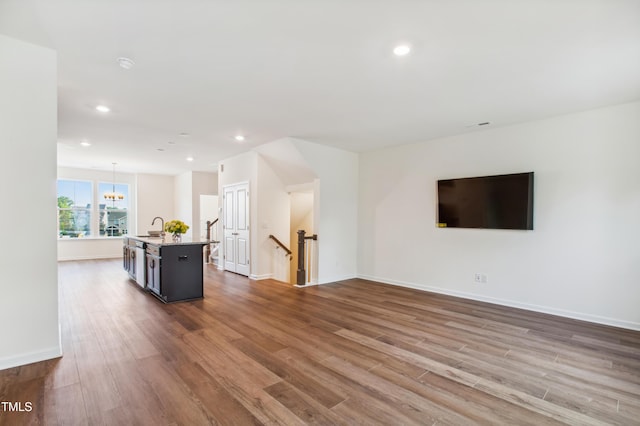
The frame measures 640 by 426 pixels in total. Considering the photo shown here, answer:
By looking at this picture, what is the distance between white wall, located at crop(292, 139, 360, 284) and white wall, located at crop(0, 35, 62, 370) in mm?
Result: 3507

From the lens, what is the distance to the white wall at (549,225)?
12.3 ft

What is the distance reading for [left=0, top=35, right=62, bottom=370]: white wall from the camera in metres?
2.53

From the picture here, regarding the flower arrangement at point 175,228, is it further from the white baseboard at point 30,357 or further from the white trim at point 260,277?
the white baseboard at point 30,357

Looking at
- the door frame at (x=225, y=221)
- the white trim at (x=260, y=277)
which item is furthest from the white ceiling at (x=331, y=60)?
the white trim at (x=260, y=277)

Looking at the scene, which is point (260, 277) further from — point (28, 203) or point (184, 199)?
point (184, 199)

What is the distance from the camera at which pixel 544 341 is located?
330cm

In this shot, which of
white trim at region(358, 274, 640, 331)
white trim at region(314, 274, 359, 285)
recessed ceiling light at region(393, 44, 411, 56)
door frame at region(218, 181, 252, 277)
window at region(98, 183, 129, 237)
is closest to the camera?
recessed ceiling light at region(393, 44, 411, 56)

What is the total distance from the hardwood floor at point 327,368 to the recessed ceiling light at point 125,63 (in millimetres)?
2762

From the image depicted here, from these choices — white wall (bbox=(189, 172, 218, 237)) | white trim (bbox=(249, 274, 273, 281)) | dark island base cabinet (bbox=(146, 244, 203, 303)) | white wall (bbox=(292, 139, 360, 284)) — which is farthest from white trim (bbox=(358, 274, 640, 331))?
white wall (bbox=(189, 172, 218, 237))

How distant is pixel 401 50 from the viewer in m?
2.55

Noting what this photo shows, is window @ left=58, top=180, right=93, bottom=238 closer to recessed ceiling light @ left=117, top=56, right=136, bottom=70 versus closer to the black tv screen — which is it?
recessed ceiling light @ left=117, top=56, right=136, bottom=70

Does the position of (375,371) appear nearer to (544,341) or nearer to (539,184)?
(544,341)

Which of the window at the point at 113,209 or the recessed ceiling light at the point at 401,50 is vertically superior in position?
the recessed ceiling light at the point at 401,50

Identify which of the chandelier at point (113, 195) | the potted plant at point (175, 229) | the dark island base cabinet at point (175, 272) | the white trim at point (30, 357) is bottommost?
the white trim at point (30, 357)
